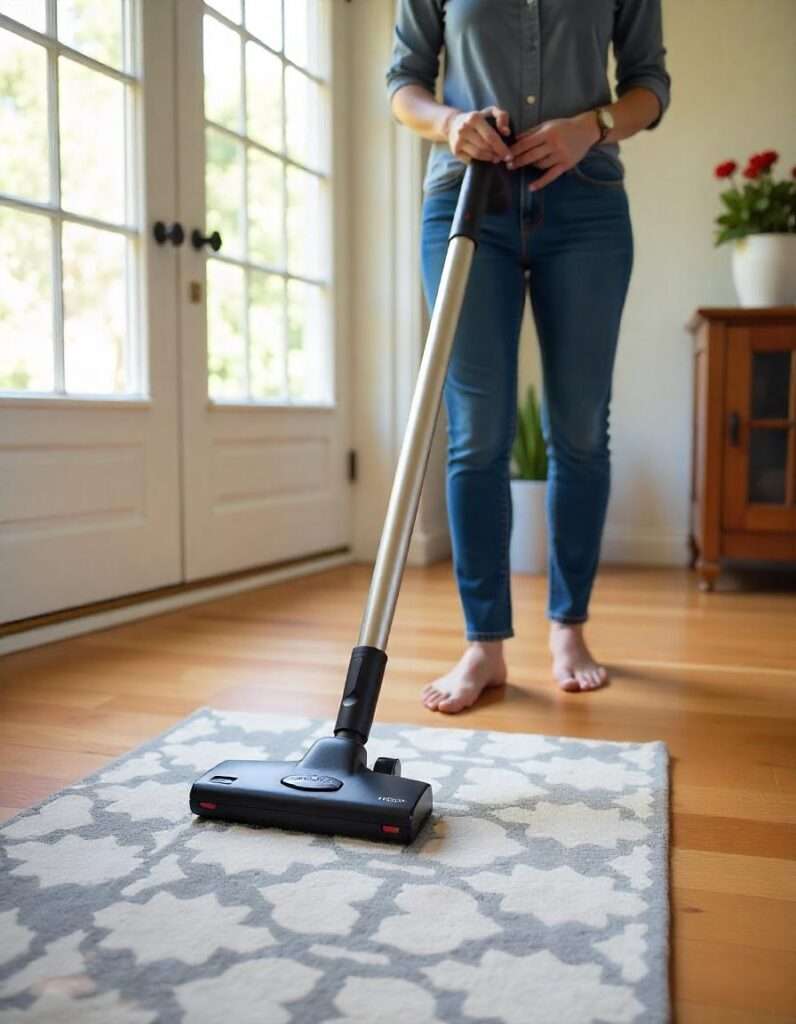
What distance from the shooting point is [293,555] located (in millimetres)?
2762

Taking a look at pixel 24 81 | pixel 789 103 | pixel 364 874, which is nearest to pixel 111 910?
pixel 364 874

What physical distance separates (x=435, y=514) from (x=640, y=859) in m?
2.24

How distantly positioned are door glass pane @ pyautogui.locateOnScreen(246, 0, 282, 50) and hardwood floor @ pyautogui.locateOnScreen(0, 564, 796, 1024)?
4.50ft

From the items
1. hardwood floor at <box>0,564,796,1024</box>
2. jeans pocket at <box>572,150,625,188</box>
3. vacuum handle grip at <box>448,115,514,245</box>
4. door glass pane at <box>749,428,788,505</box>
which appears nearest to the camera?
hardwood floor at <box>0,564,796,1024</box>

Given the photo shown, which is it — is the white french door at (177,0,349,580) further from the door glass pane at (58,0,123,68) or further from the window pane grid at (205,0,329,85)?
the door glass pane at (58,0,123,68)

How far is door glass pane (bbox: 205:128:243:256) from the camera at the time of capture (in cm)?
238

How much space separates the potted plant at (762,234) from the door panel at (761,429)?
159 mm

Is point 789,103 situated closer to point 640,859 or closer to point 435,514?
point 435,514

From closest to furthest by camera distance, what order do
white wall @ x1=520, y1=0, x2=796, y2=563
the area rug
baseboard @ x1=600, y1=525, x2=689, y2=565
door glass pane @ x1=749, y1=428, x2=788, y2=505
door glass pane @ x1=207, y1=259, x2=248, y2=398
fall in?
the area rug
door glass pane @ x1=207, y1=259, x2=248, y2=398
door glass pane @ x1=749, y1=428, x2=788, y2=505
white wall @ x1=520, y1=0, x2=796, y2=563
baseboard @ x1=600, y1=525, x2=689, y2=565

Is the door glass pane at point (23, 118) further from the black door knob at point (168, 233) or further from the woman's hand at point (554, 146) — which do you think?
the woman's hand at point (554, 146)

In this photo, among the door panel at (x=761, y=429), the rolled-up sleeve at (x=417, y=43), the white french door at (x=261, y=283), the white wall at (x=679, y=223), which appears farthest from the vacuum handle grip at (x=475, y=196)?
the white wall at (x=679, y=223)

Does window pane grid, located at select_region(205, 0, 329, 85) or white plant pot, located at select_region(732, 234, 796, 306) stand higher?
window pane grid, located at select_region(205, 0, 329, 85)

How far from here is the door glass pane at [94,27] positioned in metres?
1.92

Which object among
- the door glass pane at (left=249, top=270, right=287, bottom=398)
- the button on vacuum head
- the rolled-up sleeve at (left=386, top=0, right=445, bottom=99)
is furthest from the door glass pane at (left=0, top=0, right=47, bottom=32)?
the button on vacuum head
